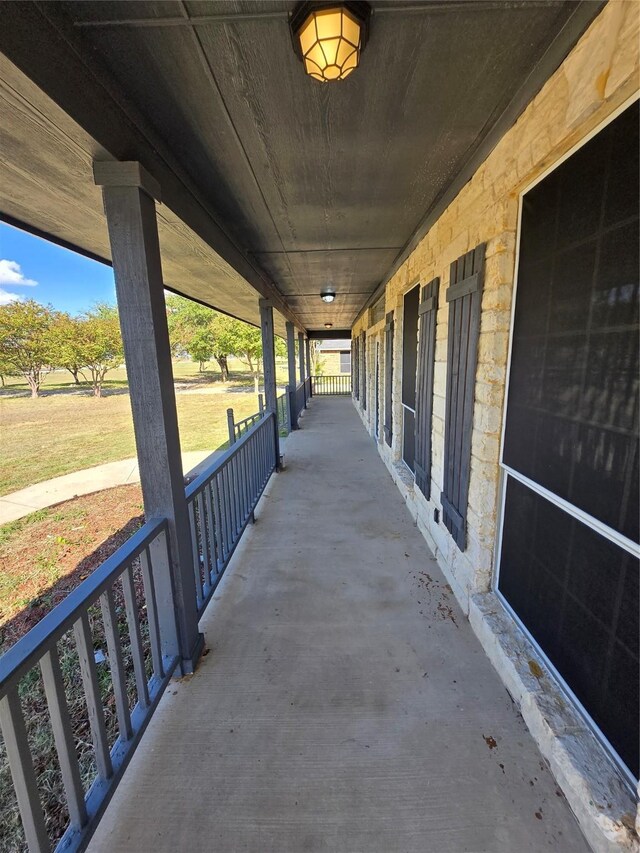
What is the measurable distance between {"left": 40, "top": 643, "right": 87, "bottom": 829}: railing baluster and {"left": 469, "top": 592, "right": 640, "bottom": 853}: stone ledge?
1.69 meters

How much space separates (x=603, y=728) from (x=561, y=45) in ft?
8.16

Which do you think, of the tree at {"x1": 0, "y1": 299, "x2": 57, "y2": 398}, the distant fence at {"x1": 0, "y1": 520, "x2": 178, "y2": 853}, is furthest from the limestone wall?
the tree at {"x1": 0, "y1": 299, "x2": 57, "y2": 398}

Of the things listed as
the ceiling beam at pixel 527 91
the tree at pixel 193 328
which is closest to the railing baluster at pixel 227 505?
the ceiling beam at pixel 527 91

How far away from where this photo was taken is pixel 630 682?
1139 mm

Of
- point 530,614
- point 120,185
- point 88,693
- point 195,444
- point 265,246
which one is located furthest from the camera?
point 195,444

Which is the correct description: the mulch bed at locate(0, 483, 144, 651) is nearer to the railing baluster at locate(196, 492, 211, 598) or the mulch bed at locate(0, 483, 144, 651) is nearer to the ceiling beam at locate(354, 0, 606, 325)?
the railing baluster at locate(196, 492, 211, 598)

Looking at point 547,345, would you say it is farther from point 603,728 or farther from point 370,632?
point 370,632

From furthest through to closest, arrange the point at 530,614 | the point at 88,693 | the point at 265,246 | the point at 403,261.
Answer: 1. the point at 403,261
2. the point at 265,246
3. the point at 530,614
4. the point at 88,693

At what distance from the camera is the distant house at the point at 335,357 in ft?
94.7

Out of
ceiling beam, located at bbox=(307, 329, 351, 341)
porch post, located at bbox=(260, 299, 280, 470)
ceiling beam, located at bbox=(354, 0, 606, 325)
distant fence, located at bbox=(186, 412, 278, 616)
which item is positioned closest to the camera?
ceiling beam, located at bbox=(354, 0, 606, 325)

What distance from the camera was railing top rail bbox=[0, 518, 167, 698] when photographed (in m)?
0.90

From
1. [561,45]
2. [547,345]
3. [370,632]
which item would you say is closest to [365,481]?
[370,632]

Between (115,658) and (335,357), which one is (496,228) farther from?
(335,357)

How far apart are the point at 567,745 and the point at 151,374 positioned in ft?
7.41
